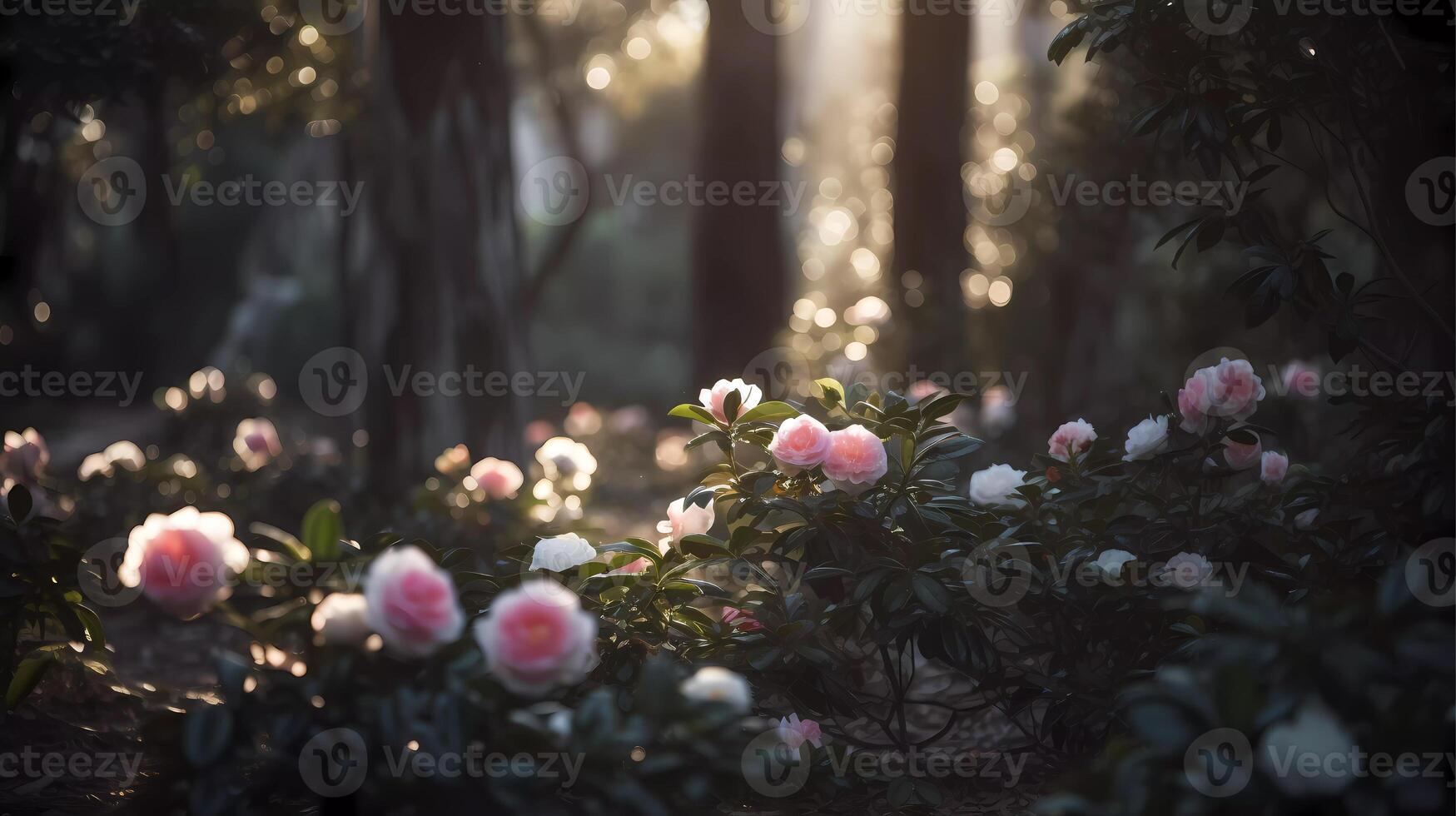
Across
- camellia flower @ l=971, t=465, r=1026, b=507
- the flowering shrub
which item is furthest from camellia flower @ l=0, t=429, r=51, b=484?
camellia flower @ l=971, t=465, r=1026, b=507

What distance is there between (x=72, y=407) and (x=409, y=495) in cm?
967

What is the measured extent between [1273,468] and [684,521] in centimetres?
153

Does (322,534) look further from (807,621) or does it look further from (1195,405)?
(1195,405)

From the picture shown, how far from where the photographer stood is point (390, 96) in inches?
189

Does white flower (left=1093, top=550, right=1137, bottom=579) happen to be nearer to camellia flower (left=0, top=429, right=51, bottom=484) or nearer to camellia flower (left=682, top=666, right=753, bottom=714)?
camellia flower (left=682, top=666, right=753, bottom=714)

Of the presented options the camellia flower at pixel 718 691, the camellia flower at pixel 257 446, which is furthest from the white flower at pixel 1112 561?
the camellia flower at pixel 257 446

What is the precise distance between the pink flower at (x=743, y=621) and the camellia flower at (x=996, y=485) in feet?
2.48

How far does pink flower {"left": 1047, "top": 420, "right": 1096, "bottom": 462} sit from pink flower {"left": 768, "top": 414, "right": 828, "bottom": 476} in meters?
0.82

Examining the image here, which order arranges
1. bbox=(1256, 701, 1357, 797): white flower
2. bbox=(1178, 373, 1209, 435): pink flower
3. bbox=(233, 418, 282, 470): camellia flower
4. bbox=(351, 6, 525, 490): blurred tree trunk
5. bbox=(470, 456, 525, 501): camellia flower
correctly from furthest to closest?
bbox=(233, 418, 282, 470): camellia flower → bbox=(351, 6, 525, 490): blurred tree trunk → bbox=(470, 456, 525, 501): camellia flower → bbox=(1178, 373, 1209, 435): pink flower → bbox=(1256, 701, 1357, 797): white flower

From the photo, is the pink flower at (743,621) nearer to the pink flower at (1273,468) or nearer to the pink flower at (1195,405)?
the pink flower at (1195,405)

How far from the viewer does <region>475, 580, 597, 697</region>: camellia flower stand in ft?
5.78

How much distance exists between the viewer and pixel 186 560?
1909 mm

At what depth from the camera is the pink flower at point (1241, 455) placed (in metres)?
2.73

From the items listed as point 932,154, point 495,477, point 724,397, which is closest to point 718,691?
point 724,397
